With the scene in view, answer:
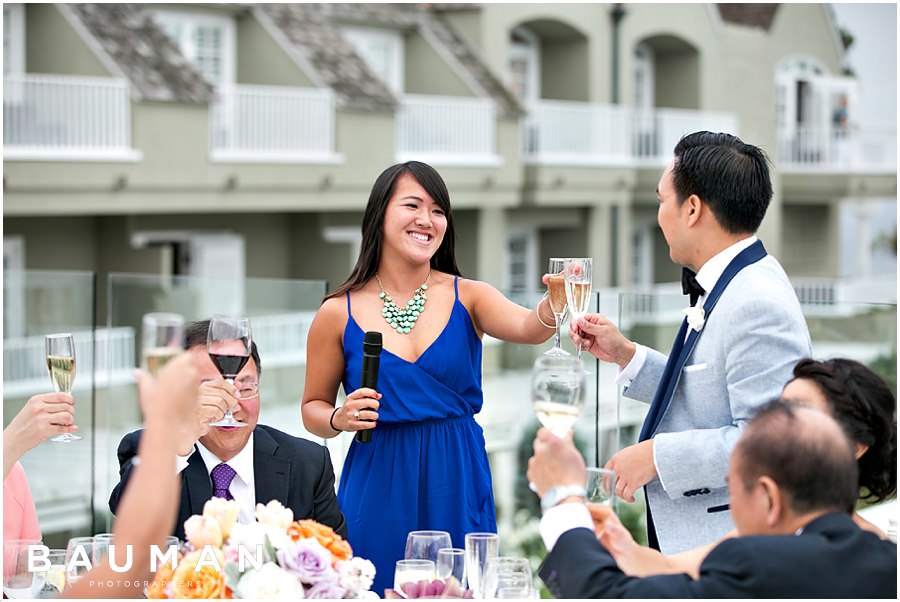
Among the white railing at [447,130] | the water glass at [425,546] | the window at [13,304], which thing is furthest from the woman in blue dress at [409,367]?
the white railing at [447,130]

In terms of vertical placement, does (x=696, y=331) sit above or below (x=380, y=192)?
below

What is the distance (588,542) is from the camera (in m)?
2.66

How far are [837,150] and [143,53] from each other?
1349 centimetres

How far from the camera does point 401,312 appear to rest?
4.13m

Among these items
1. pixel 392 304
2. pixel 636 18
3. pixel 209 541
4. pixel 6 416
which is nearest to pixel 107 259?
pixel 6 416

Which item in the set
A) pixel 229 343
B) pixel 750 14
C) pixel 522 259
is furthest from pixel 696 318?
pixel 750 14

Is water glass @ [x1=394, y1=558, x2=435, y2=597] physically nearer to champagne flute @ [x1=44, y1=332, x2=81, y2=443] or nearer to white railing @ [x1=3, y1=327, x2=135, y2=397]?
champagne flute @ [x1=44, y1=332, x2=81, y2=443]

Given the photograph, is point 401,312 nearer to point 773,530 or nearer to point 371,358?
point 371,358

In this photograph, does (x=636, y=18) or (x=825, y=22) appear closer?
(x=636, y=18)

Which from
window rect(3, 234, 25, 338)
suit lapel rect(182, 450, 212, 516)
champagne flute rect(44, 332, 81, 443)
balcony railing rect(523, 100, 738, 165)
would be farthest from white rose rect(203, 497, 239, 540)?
balcony railing rect(523, 100, 738, 165)

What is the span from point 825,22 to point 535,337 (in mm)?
23307

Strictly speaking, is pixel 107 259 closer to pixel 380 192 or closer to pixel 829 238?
pixel 380 192

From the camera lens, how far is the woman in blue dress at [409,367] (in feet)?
13.4

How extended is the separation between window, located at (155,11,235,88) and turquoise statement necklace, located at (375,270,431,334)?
13.8 meters
